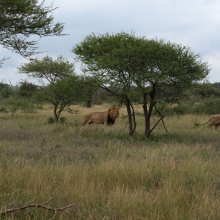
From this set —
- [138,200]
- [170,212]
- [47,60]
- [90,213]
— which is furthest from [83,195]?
[47,60]

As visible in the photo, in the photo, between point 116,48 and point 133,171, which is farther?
point 116,48

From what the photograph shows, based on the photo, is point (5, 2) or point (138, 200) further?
point (5, 2)

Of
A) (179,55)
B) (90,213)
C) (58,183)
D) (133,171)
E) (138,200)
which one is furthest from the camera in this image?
(179,55)

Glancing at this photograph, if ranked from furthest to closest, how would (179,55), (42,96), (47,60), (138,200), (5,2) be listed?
(47,60) < (42,96) < (179,55) < (5,2) < (138,200)

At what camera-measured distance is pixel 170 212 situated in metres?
2.98

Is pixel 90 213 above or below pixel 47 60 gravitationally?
below

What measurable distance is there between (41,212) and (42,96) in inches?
655

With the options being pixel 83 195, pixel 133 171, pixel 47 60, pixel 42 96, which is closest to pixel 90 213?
pixel 83 195

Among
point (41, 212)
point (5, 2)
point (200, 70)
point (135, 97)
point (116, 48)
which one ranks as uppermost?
point (5, 2)

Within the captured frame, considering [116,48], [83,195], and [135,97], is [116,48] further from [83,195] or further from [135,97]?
[83,195]

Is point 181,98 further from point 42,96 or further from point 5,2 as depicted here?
point 42,96

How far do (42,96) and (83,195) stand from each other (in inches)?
644

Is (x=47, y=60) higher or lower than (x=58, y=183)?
higher

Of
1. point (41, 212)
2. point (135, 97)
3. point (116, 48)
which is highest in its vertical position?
point (116, 48)
